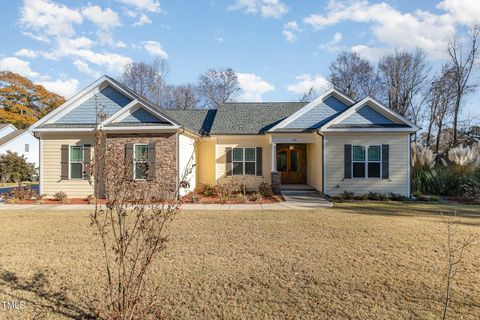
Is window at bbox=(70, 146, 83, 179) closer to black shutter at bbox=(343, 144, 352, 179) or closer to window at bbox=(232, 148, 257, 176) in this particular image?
window at bbox=(232, 148, 257, 176)

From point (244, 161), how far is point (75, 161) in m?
8.73

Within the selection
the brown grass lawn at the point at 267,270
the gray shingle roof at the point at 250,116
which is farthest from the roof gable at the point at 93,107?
the brown grass lawn at the point at 267,270

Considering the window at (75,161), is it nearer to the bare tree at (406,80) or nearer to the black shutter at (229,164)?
the black shutter at (229,164)

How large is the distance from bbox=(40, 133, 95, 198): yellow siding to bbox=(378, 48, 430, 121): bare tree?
30069 mm

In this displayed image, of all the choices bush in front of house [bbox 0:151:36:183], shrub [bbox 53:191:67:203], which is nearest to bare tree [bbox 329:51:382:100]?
shrub [bbox 53:191:67:203]

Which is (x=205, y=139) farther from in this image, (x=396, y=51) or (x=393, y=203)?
(x=396, y=51)

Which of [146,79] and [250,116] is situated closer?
[250,116]

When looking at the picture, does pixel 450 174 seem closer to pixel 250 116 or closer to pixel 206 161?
pixel 250 116

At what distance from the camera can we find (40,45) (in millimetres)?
18047

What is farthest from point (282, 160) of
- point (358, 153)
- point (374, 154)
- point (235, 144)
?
point (374, 154)

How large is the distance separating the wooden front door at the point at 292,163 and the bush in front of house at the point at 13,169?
24023mm

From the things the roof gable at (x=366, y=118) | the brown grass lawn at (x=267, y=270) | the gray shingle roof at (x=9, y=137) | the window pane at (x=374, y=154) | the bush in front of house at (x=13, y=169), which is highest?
the gray shingle roof at (x=9, y=137)

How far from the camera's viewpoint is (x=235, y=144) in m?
16.0

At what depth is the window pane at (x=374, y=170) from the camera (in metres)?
13.7
